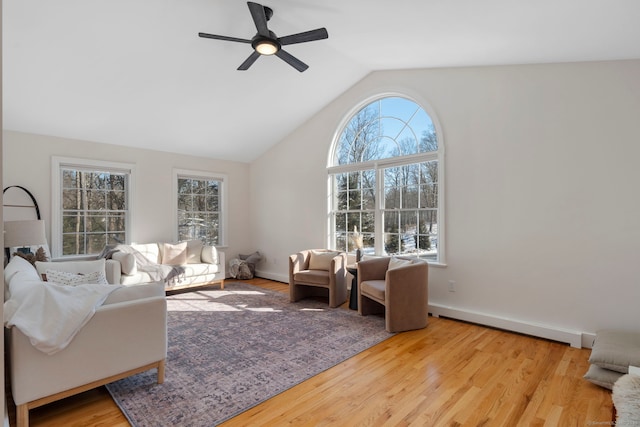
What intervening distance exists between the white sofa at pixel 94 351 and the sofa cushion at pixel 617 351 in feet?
10.8

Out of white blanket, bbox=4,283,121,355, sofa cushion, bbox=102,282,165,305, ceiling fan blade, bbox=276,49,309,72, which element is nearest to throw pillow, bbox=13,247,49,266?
white blanket, bbox=4,283,121,355

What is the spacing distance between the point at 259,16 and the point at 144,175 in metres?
3.90

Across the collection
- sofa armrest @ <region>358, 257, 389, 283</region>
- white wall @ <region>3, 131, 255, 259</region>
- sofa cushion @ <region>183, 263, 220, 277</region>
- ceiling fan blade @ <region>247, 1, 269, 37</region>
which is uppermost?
ceiling fan blade @ <region>247, 1, 269, 37</region>

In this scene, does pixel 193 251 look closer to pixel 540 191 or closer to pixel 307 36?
pixel 307 36

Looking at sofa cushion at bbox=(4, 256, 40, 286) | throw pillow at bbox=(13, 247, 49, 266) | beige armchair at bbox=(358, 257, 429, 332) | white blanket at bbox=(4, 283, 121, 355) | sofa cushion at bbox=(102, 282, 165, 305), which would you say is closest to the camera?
white blanket at bbox=(4, 283, 121, 355)

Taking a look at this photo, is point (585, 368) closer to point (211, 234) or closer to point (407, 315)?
point (407, 315)

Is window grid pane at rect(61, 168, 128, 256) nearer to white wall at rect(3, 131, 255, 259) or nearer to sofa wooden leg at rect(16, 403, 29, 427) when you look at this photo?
white wall at rect(3, 131, 255, 259)

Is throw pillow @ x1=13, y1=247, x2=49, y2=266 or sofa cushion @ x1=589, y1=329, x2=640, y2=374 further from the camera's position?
throw pillow @ x1=13, y1=247, x2=49, y2=266

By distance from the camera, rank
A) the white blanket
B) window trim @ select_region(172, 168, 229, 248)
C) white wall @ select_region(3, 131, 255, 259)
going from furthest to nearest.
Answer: window trim @ select_region(172, 168, 229, 248)
white wall @ select_region(3, 131, 255, 259)
the white blanket

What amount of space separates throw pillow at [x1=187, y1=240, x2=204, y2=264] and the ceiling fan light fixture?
3.68m

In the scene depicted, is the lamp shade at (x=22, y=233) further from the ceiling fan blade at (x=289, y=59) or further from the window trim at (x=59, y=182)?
the ceiling fan blade at (x=289, y=59)

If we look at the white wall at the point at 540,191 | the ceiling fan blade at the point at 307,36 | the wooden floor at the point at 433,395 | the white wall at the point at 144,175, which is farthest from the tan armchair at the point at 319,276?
the ceiling fan blade at the point at 307,36

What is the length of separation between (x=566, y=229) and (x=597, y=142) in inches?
34.4

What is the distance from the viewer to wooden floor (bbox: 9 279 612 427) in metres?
2.07
